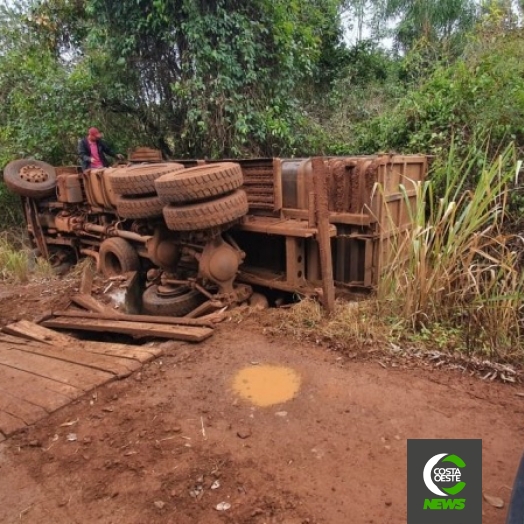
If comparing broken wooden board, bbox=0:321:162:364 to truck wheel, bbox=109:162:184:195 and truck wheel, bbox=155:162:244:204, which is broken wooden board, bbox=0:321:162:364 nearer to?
truck wheel, bbox=155:162:244:204

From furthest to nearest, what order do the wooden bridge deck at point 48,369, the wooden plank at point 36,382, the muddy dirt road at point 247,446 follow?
the wooden plank at point 36,382
the wooden bridge deck at point 48,369
the muddy dirt road at point 247,446

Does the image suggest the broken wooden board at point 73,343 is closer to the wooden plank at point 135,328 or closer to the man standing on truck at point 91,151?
the wooden plank at point 135,328

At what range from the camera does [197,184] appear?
389 cm

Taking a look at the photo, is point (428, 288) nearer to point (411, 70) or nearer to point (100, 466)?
point (100, 466)

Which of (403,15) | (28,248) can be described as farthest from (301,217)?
(403,15)

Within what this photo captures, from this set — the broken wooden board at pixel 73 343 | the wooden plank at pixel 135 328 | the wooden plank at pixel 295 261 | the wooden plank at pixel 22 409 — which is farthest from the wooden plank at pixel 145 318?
the wooden plank at pixel 22 409

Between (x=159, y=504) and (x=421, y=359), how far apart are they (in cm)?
211

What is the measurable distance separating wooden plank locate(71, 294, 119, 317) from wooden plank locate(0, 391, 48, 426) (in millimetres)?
1780

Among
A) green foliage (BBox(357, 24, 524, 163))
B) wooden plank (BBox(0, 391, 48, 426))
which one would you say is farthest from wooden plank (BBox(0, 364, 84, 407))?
green foliage (BBox(357, 24, 524, 163))

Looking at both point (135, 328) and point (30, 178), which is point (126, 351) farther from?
point (30, 178)

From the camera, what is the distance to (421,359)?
3.15m

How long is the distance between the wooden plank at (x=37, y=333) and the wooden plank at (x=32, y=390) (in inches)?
23.1

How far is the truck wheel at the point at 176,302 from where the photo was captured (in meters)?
4.66

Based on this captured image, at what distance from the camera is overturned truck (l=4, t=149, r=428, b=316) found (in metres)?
3.98
